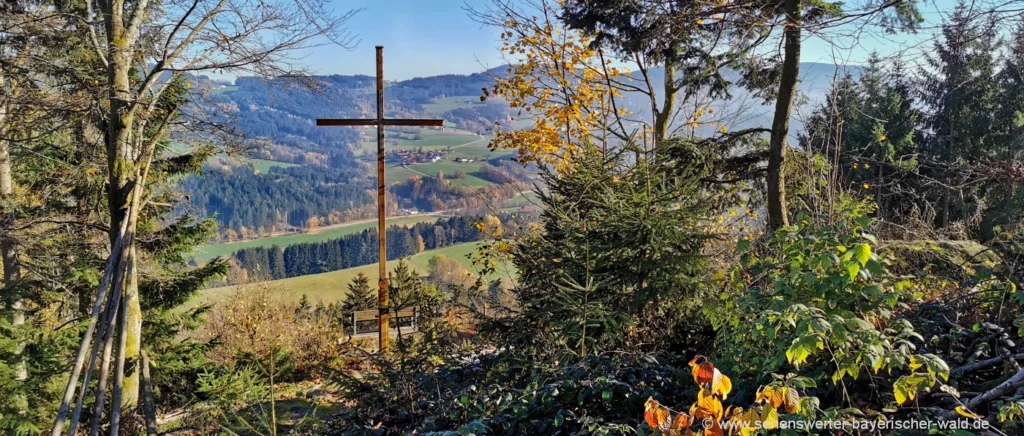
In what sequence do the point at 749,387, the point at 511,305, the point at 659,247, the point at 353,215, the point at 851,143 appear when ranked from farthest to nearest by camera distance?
1. the point at 353,215
2. the point at 851,143
3. the point at 511,305
4. the point at 659,247
5. the point at 749,387

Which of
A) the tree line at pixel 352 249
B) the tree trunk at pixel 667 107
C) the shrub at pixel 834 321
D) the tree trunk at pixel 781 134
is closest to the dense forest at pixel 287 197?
the tree line at pixel 352 249

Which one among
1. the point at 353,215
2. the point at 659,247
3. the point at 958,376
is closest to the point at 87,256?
the point at 659,247

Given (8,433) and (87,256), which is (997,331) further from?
→ (87,256)

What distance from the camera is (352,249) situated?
189 feet

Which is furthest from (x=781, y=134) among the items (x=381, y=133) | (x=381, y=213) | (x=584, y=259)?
(x=381, y=133)

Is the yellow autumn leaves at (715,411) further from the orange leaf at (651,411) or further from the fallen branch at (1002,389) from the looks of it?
the fallen branch at (1002,389)

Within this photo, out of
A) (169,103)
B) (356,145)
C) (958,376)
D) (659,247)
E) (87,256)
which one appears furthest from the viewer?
(356,145)

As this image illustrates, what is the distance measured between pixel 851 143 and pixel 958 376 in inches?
849

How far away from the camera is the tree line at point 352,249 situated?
49.5m

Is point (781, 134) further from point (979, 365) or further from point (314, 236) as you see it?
point (314, 236)

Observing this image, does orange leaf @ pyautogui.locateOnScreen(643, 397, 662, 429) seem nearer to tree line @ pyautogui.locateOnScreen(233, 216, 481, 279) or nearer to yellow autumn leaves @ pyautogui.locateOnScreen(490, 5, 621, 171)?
yellow autumn leaves @ pyautogui.locateOnScreen(490, 5, 621, 171)

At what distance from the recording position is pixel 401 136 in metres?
74.7

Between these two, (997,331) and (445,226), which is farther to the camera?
(445,226)

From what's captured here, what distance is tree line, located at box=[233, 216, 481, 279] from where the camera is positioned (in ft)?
162
